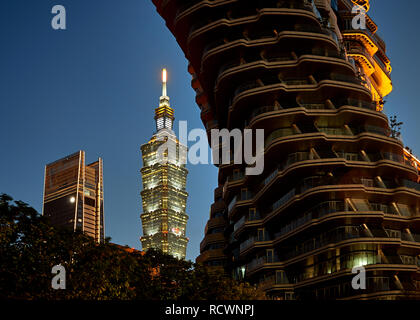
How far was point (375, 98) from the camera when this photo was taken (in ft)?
351

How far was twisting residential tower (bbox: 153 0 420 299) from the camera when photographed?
62.8 meters

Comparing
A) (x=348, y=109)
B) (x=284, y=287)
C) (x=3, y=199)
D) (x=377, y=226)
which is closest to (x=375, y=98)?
(x=348, y=109)

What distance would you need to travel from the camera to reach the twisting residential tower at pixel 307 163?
62.8m

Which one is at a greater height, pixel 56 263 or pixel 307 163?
pixel 307 163

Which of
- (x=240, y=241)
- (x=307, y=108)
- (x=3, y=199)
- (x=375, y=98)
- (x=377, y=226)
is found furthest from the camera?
(x=375, y=98)

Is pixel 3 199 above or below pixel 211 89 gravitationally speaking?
below

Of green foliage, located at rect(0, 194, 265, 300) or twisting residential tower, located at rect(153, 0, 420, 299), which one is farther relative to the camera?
twisting residential tower, located at rect(153, 0, 420, 299)

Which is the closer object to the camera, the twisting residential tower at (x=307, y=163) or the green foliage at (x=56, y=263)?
the green foliage at (x=56, y=263)

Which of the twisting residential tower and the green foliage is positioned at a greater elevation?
the twisting residential tower

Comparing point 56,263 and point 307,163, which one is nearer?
point 56,263

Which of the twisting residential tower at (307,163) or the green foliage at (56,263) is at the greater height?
the twisting residential tower at (307,163)

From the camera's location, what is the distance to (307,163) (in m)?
65.8
